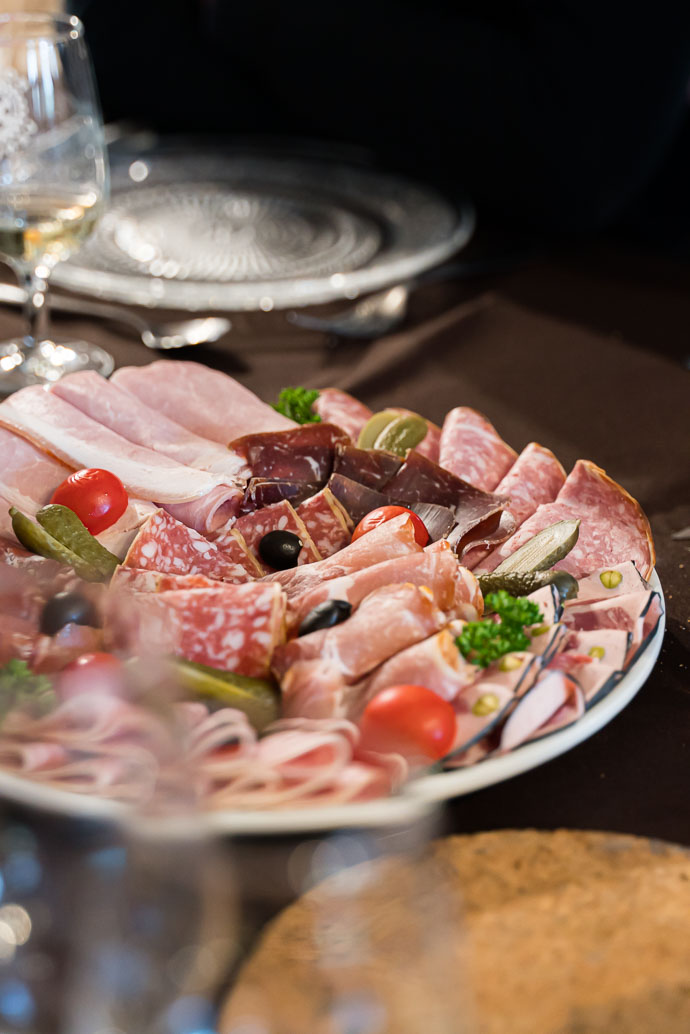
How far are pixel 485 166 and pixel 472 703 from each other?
206cm

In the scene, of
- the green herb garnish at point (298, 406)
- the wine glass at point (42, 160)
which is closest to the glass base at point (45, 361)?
the wine glass at point (42, 160)

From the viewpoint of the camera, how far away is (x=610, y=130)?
8.34 feet

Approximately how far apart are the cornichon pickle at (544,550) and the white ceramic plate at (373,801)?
0.57 ft

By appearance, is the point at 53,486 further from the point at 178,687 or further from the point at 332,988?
the point at 332,988

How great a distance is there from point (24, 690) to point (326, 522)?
476 millimetres

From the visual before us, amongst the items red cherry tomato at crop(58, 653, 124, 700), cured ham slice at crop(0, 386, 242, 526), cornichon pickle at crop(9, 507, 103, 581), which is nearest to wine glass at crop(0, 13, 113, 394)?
cured ham slice at crop(0, 386, 242, 526)

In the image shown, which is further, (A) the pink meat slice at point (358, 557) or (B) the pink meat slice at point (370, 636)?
(A) the pink meat slice at point (358, 557)

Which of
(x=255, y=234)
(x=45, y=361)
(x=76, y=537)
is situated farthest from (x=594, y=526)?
(x=255, y=234)

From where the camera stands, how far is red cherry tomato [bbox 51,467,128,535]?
1098 millimetres

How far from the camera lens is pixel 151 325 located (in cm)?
189

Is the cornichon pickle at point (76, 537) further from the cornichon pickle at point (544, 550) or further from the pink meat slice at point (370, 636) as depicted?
the cornichon pickle at point (544, 550)

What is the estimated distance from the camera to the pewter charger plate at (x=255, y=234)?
180 cm

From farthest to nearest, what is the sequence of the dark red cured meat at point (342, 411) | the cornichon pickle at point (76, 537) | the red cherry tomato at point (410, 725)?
1. the dark red cured meat at point (342, 411)
2. the cornichon pickle at point (76, 537)
3. the red cherry tomato at point (410, 725)

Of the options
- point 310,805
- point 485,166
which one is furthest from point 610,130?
point 310,805
